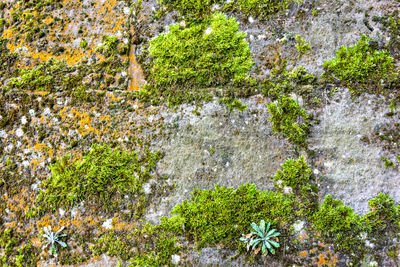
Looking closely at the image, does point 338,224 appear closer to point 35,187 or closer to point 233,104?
point 233,104

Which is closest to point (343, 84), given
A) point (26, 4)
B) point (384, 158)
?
point (384, 158)

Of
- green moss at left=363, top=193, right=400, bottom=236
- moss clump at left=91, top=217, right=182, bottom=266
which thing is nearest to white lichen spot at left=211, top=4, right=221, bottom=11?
moss clump at left=91, top=217, right=182, bottom=266

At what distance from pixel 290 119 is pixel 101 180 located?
205 centimetres

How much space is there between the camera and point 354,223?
2.98m

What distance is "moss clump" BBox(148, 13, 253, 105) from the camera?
3398 mm

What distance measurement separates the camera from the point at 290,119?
3.24m

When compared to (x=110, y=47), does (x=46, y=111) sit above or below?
below

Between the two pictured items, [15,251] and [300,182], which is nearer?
[300,182]

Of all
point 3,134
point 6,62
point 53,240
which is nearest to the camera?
point 53,240

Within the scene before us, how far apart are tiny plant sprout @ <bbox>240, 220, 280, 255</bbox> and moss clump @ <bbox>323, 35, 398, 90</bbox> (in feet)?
5.35

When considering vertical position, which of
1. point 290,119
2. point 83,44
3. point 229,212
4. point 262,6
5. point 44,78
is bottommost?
point 229,212

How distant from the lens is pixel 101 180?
3.35 m

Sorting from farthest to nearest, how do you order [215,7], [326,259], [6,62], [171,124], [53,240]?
1. [6,62]
2. [215,7]
3. [171,124]
4. [53,240]
5. [326,259]

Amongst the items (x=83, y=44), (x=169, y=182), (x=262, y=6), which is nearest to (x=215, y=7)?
(x=262, y=6)
